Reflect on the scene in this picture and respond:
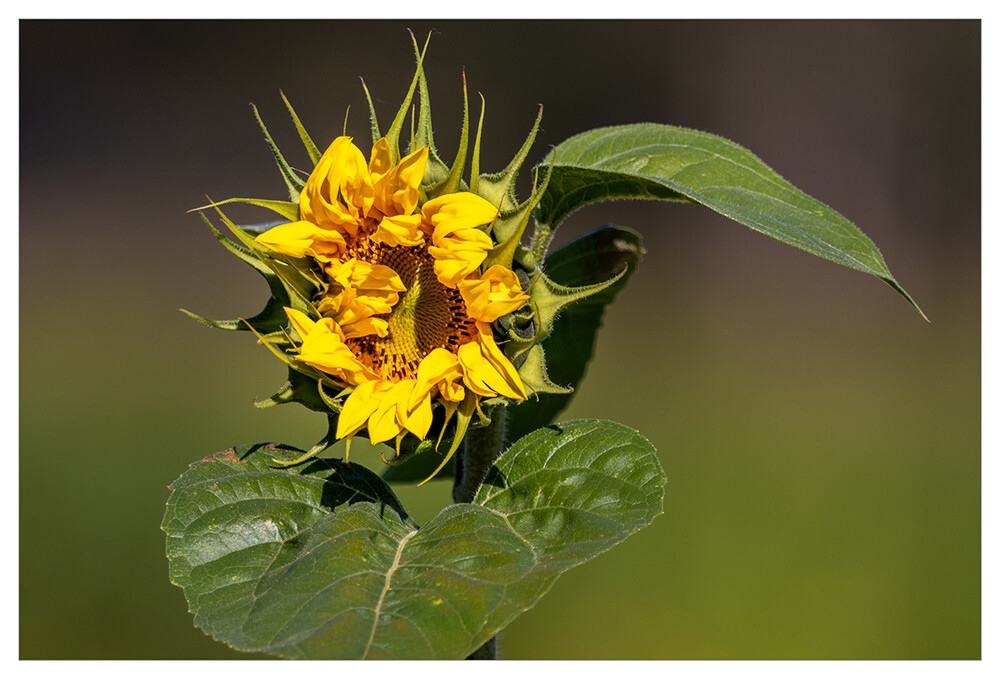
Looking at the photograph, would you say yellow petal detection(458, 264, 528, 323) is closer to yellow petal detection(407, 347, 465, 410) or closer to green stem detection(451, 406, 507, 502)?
yellow petal detection(407, 347, 465, 410)

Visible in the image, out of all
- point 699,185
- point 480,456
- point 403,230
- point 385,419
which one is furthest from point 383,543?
point 699,185

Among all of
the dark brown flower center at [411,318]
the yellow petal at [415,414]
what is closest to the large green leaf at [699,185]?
the dark brown flower center at [411,318]

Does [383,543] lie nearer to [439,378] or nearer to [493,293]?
[439,378]

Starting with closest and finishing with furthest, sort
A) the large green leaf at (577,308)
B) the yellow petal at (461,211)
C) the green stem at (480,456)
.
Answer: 1. the yellow petal at (461,211)
2. the green stem at (480,456)
3. the large green leaf at (577,308)

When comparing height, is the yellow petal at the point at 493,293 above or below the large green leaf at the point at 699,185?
below

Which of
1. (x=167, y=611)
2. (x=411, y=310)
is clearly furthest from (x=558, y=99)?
(x=411, y=310)

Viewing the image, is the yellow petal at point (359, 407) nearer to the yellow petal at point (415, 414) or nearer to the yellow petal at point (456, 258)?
the yellow petal at point (415, 414)
